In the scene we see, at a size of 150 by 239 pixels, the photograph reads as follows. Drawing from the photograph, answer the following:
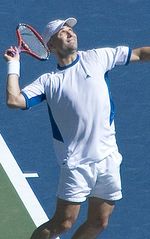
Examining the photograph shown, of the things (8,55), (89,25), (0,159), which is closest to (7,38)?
(89,25)

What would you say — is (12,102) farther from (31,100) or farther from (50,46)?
(50,46)

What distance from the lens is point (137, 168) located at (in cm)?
1350

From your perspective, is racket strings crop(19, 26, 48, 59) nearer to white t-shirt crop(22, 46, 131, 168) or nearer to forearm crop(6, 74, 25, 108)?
white t-shirt crop(22, 46, 131, 168)

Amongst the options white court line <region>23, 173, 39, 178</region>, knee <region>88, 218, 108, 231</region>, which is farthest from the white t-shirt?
white court line <region>23, 173, 39, 178</region>

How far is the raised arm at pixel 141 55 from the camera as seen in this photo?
1148 centimetres

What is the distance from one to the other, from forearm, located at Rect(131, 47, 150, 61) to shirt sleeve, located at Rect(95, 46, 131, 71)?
78 millimetres

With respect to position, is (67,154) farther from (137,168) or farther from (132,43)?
(132,43)

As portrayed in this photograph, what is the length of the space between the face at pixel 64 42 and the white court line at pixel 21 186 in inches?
89.2

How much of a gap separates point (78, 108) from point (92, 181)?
0.74 meters

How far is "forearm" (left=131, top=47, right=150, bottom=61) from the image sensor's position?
→ 37.7ft

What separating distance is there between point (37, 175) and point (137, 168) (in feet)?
3.85

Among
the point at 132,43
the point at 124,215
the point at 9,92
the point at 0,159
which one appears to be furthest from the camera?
the point at 132,43

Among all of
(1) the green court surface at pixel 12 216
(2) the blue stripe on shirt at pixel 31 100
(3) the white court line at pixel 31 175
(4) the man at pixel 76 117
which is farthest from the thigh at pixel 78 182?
(3) the white court line at pixel 31 175

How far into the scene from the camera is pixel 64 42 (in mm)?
11148
